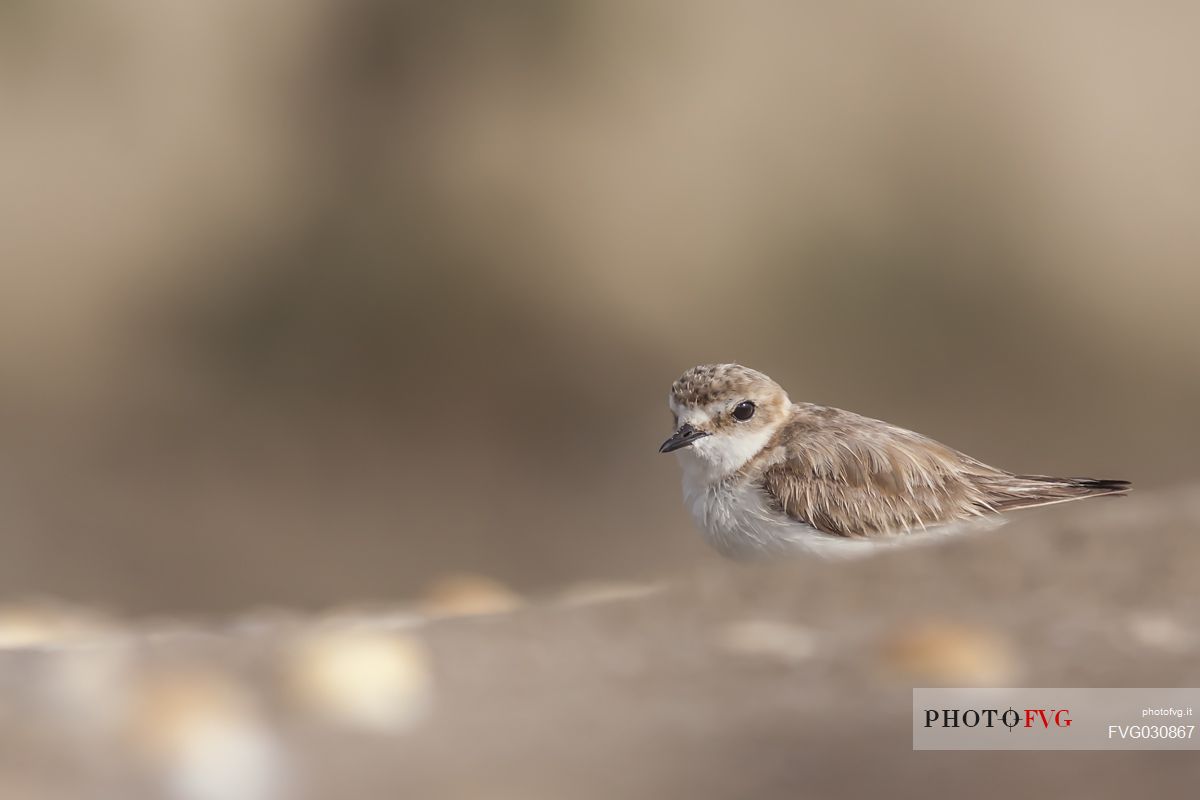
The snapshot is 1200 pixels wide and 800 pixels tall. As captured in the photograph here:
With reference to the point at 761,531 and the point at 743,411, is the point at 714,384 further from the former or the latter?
the point at 761,531

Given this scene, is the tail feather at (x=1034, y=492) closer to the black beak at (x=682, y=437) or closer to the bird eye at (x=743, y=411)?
the bird eye at (x=743, y=411)

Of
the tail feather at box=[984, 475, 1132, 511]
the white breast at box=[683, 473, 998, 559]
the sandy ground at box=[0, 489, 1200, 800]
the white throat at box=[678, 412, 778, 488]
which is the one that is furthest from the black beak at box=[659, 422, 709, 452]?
the tail feather at box=[984, 475, 1132, 511]

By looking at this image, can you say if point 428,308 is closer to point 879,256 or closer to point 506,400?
point 506,400

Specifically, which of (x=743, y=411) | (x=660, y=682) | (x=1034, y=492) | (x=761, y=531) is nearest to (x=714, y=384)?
(x=743, y=411)

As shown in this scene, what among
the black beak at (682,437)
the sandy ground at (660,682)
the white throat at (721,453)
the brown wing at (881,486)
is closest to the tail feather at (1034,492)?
the brown wing at (881,486)

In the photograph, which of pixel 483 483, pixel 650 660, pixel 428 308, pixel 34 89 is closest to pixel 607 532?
pixel 483 483
